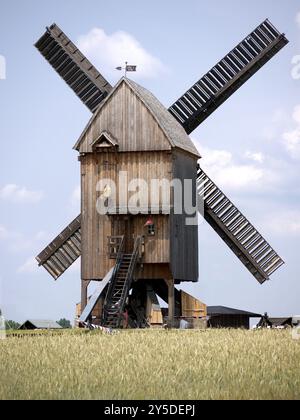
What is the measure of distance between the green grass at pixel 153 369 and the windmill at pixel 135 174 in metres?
14.4

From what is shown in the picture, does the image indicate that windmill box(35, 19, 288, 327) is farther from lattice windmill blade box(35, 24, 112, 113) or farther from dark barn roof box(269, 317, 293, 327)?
dark barn roof box(269, 317, 293, 327)

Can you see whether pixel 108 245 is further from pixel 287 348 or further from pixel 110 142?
pixel 287 348

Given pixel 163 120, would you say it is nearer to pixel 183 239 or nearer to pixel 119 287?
pixel 183 239

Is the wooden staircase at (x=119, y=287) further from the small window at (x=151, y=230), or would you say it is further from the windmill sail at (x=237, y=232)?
the windmill sail at (x=237, y=232)

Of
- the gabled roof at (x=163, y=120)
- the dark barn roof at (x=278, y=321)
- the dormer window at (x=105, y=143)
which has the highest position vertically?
the gabled roof at (x=163, y=120)

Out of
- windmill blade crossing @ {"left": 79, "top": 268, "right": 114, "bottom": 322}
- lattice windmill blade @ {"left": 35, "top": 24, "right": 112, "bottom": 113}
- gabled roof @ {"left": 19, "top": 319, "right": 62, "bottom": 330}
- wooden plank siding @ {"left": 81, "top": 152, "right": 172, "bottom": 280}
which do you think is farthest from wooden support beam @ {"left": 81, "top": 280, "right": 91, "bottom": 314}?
lattice windmill blade @ {"left": 35, "top": 24, "right": 112, "bottom": 113}

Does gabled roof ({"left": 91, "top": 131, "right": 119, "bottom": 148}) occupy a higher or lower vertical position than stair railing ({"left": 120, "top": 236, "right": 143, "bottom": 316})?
higher

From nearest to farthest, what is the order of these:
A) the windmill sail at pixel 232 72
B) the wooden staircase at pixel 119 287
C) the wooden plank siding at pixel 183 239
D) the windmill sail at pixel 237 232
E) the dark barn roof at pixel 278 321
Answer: the wooden staircase at pixel 119 287 → the wooden plank siding at pixel 183 239 → the windmill sail at pixel 237 232 → the windmill sail at pixel 232 72 → the dark barn roof at pixel 278 321

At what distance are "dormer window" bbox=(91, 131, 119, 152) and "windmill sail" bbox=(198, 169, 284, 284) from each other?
17.0 ft

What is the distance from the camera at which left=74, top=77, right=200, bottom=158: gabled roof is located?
143ft

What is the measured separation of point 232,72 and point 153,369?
1127 inches

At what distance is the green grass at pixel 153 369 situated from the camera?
58.5 feet

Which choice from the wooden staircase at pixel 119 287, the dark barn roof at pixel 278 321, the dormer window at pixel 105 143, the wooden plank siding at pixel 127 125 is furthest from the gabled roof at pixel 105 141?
the dark barn roof at pixel 278 321
